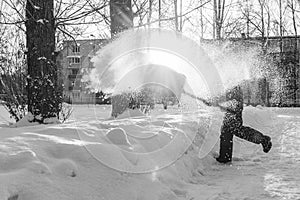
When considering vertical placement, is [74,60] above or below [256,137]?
above

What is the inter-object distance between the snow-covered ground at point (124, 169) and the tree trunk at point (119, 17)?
10.9ft

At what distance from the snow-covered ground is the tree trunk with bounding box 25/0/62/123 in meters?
1.23

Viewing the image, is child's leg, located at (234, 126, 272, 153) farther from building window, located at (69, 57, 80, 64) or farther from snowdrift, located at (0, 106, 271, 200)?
building window, located at (69, 57, 80, 64)

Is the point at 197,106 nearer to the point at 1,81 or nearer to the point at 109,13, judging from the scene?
the point at 109,13

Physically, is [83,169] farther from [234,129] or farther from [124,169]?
[234,129]

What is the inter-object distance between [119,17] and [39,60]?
3.45 m

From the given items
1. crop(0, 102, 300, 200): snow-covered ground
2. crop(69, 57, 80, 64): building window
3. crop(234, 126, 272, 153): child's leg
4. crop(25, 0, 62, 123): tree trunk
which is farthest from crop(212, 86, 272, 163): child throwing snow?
crop(69, 57, 80, 64): building window

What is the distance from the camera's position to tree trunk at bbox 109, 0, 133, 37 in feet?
30.0

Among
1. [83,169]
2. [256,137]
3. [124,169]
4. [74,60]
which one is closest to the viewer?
[83,169]


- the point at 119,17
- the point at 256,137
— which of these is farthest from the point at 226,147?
the point at 119,17

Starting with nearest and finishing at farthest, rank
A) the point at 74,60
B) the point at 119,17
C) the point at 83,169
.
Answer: the point at 83,169 → the point at 119,17 → the point at 74,60

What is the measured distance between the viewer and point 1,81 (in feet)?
27.6

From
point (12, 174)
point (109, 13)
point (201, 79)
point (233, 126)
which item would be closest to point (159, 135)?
point (233, 126)

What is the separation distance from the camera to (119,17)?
9172 millimetres
